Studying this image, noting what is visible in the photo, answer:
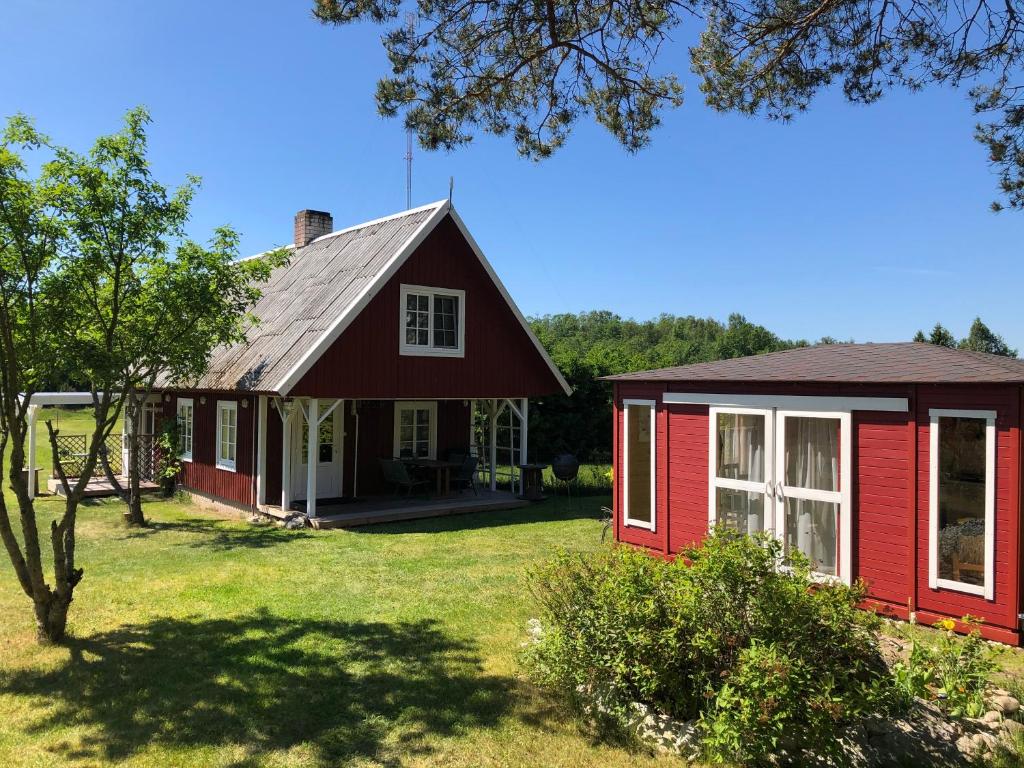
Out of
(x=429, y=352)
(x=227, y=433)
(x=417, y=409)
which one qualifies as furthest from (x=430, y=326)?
(x=227, y=433)

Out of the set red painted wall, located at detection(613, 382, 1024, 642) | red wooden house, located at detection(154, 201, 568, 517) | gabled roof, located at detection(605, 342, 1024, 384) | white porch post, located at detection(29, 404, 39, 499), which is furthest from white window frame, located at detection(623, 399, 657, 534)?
white porch post, located at detection(29, 404, 39, 499)

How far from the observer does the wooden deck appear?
1250cm

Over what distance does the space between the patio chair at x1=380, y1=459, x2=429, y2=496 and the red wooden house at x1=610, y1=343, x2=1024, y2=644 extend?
607cm

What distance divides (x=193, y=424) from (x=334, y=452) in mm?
3933

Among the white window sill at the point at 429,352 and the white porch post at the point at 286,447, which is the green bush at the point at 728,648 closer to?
the white porch post at the point at 286,447

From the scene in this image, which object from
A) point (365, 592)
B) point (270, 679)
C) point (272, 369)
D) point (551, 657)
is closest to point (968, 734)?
point (551, 657)

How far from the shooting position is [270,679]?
5.64 meters

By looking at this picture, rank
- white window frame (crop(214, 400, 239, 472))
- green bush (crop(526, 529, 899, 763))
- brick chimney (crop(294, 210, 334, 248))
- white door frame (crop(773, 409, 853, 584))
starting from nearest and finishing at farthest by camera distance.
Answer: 1. green bush (crop(526, 529, 899, 763))
2. white door frame (crop(773, 409, 853, 584))
3. white window frame (crop(214, 400, 239, 472))
4. brick chimney (crop(294, 210, 334, 248))

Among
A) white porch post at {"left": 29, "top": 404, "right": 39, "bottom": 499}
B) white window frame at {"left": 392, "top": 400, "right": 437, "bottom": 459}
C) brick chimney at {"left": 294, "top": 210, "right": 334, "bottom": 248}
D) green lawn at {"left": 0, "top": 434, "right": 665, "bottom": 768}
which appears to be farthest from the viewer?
brick chimney at {"left": 294, "top": 210, "right": 334, "bottom": 248}

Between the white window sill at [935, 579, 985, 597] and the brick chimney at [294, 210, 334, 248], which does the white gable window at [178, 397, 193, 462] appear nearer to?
the brick chimney at [294, 210, 334, 248]

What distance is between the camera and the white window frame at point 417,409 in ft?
49.4

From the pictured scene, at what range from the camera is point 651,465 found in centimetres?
959

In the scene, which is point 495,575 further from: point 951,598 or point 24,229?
point 24,229

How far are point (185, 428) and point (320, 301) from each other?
521 cm
